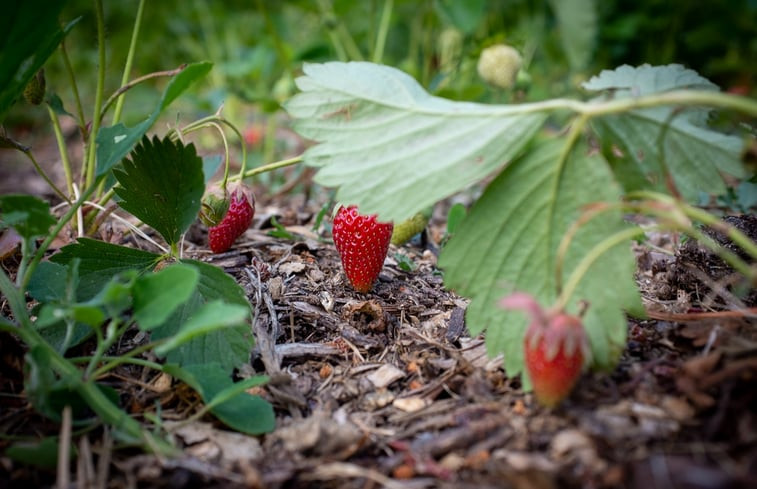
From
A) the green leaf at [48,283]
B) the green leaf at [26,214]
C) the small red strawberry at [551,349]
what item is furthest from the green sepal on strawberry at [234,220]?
the small red strawberry at [551,349]

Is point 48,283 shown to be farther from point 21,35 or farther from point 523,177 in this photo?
point 523,177

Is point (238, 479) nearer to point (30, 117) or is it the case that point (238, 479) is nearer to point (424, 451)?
point (424, 451)

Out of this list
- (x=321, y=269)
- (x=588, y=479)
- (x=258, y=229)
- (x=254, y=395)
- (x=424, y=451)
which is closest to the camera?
(x=588, y=479)

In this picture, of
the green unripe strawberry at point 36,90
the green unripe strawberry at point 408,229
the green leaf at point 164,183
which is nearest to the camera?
the green leaf at point 164,183

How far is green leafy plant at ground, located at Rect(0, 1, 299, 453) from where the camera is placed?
2.82ft

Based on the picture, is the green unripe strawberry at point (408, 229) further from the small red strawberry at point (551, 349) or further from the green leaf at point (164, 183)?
the small red strawberry at point (551, 349)

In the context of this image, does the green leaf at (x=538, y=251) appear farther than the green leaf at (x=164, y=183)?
No

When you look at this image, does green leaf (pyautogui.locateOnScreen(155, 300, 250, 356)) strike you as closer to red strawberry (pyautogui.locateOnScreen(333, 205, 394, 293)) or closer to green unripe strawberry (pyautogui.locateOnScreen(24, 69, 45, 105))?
red strawberry (pyautogui.locateOnScreen(333, 205, 394, 293))

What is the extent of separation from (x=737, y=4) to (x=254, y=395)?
3.91 metres

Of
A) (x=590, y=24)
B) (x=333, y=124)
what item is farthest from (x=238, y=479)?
(x=590, y=24)

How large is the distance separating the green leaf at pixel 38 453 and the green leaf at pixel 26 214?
33 centimetres

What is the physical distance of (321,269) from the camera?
1.57m

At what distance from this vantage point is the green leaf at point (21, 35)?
3.11 ft

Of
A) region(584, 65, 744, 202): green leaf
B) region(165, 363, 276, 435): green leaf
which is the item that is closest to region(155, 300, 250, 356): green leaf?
region(165, 363, 276, 435): green leaf
